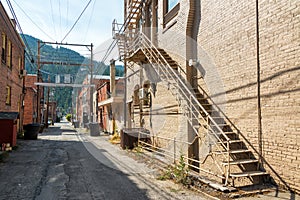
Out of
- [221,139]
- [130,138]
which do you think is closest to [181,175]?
[221,139]

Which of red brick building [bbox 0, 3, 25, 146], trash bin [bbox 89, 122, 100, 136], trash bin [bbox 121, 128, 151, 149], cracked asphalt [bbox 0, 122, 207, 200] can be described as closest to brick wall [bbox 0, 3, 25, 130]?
red brick building [bbox 0, 3, 25, 146]

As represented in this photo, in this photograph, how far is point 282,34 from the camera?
496 centimetres

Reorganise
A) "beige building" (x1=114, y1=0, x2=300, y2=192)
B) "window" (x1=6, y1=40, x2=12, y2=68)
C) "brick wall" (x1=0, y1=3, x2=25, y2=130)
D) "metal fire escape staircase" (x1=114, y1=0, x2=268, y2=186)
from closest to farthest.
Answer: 1. "beige building" (x1=114, y1=0, x2=300, y2=192)
2. "metal fire escape staircase" (x1=114, y1=0, x2=268, y2=186)
3. "brick wall" (x1=0, y1=3, x2=25, y2=130)
4. "window" (x1=6, y1=40, x2=12, y2=68)

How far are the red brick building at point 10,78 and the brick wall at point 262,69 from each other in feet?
31.1

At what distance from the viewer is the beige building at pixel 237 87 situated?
4.82 m

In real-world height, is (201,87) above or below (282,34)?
below

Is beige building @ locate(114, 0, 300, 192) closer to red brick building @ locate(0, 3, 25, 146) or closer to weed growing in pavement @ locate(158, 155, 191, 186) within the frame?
weed growing in pavement @ locate(158, 155, 191, 186)

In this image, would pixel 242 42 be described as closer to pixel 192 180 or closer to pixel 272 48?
pixel 272 48

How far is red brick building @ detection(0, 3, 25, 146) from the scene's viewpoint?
11.5 meters

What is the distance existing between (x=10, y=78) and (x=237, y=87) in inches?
554

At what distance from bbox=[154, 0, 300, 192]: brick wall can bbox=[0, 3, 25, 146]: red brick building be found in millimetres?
9479

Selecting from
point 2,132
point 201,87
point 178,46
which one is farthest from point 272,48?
point 2,132

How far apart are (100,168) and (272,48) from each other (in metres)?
6.22

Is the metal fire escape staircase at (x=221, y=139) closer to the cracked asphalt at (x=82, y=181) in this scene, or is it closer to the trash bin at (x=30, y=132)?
the cracked asphalt at (x=82, y=181)
